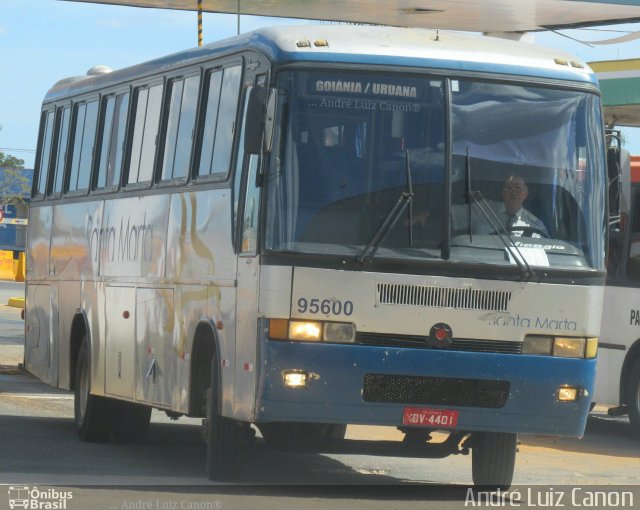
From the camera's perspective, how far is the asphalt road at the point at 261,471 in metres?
10.6

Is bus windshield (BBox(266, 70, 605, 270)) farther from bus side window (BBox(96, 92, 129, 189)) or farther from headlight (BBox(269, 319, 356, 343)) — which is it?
bus side window (BBox(96, 92, 129, 189))

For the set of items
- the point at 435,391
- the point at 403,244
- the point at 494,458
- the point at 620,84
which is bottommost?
the point at 494,458

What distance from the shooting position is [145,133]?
46.2 feet

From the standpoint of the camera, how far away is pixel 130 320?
45.6 feet

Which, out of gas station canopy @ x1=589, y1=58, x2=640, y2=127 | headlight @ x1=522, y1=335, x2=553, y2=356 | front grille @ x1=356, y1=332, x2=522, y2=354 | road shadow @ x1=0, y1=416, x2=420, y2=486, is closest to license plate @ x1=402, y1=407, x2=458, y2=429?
front grille @ x1=356, y1=332, x2=522, y2=354

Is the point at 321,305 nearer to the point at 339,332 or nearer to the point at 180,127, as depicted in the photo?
the point at 339,332

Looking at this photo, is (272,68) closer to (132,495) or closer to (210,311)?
(210,311)

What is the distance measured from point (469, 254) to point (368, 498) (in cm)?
184

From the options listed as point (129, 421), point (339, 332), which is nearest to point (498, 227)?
point (339, 332)

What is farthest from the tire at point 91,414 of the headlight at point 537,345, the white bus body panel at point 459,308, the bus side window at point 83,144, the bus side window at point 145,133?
the headlight at point 537,345

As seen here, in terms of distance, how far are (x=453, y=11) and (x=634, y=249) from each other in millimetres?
7338

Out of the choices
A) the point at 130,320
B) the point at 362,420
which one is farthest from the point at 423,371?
the point at 130,320

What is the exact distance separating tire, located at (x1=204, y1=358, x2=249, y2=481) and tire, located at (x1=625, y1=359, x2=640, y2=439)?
302 inches

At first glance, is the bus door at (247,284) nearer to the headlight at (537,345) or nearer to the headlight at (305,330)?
the headlight at (305,330)
